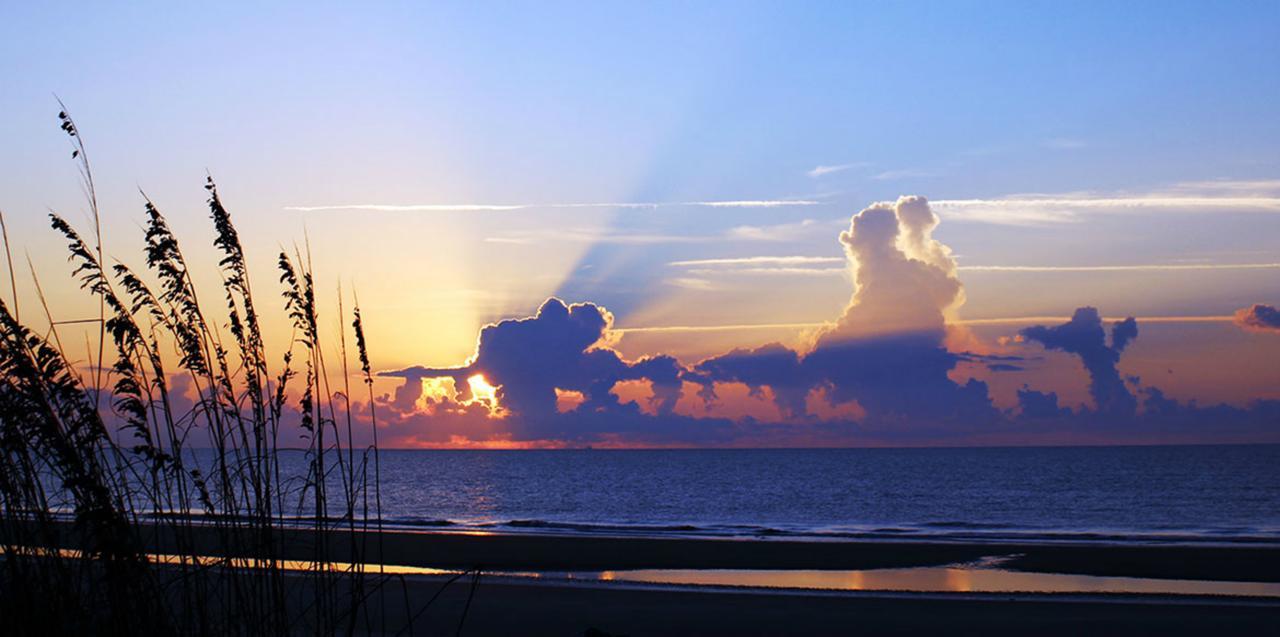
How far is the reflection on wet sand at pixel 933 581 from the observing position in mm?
22641

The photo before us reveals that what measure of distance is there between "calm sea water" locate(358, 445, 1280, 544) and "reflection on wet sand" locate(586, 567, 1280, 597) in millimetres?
13181

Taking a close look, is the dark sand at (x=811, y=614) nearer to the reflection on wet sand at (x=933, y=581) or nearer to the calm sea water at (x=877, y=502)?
the reflection on wet sand at (x=933, y=581)

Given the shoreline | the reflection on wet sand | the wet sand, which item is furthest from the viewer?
the wet sand

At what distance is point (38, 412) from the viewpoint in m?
4.30

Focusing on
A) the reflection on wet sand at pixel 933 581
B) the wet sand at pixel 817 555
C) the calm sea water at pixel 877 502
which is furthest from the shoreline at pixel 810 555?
the calm sea water at pixel 877 502

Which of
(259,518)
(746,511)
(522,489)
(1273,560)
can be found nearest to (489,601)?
(259,518)

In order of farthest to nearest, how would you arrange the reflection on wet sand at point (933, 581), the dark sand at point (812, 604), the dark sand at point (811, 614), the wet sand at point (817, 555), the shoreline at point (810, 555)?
the wet sand at point (817, 555) < the shoreline at point (810, 555) < the reflection on wet sand at point (933, 581) < the dark sand at point (812, 604) < the dark sand at point (811, 614)

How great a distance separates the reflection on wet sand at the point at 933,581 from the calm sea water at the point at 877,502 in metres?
13.2

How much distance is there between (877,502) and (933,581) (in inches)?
1843

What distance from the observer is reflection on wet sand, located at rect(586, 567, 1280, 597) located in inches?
891

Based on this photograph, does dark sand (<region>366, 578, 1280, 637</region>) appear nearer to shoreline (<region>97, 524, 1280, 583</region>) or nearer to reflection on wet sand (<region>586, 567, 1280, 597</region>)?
reflection on wet sand (<region>586, 567, 1280, 597</region>)

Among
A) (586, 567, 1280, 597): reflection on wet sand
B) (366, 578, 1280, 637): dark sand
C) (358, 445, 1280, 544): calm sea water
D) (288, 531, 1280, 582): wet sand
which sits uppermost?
(366, 578, 1280, 637): dark sand

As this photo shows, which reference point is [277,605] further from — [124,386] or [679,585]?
[679,585]

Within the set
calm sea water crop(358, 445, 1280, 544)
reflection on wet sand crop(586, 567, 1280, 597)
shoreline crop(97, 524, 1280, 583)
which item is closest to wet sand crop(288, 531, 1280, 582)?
shoreline crop(97, 524, 1280, 583)
